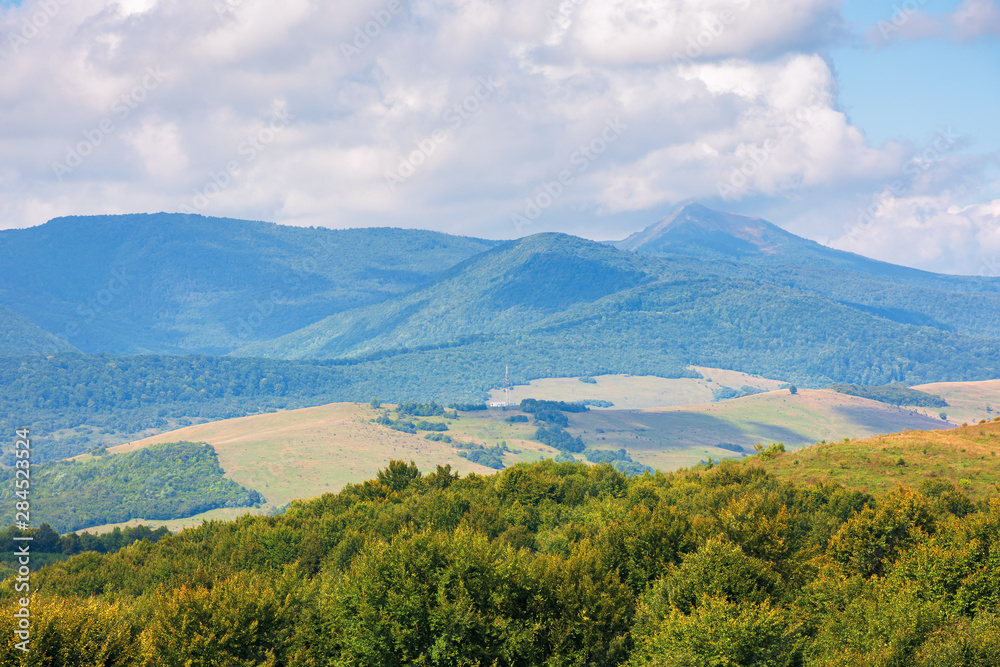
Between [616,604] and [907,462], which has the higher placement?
[907,462]

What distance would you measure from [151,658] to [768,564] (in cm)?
3798

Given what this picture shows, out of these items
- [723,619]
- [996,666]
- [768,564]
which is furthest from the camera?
[768,564]

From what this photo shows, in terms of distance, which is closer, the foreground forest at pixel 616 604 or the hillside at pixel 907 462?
the foreground forest at pixel 616 604

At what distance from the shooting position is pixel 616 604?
2028 inches

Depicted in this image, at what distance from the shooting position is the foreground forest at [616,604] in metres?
42.7

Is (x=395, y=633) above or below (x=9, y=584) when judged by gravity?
above

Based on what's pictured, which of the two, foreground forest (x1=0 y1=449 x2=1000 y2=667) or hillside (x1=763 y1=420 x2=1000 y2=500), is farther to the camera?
hillside (x1=763 y1=420 x2=1000 y2=500)

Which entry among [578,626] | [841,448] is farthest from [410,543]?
[841,448]

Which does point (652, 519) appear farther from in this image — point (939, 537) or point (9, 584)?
point (9, 584)

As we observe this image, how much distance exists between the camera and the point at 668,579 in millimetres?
54156

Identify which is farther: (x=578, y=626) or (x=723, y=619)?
(x=578, y=626)

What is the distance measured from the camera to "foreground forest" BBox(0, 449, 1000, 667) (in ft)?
140

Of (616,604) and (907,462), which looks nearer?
(616,604)

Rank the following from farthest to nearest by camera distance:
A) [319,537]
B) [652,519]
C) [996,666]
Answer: [319,537]
[652,519]
[996,666]
